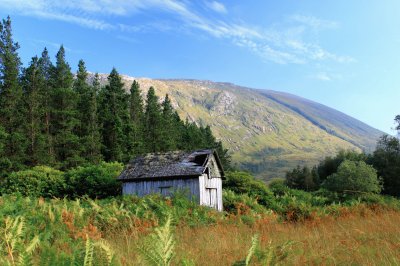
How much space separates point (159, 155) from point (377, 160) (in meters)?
50.1

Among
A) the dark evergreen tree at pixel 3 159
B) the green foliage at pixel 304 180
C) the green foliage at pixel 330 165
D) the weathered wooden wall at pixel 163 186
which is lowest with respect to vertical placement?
the green foliage at pixel 304 180

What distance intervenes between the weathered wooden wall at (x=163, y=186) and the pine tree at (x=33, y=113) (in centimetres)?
1690

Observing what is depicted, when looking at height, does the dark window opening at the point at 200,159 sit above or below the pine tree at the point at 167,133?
below

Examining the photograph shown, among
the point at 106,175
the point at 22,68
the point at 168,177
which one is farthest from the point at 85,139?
the point at 168,177

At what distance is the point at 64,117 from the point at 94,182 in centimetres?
1720

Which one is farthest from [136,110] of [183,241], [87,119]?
[183,241]

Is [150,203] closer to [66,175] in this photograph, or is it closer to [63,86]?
[66,175]

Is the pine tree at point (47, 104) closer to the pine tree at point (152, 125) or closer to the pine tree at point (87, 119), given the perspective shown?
the pine tree at point (87, 119)

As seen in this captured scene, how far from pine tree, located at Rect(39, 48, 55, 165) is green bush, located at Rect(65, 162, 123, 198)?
25.5 feet

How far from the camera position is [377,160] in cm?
6644

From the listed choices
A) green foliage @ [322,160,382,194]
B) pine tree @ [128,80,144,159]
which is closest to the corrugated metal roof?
pine tree @ [128,80,144,159]

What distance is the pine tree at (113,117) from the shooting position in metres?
52.4

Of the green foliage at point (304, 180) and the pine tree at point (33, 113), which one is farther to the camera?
the green foliage at point (304, 180)

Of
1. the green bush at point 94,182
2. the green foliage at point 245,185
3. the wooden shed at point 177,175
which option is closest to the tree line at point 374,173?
the green foliage at point 245,185
